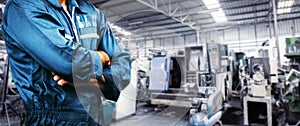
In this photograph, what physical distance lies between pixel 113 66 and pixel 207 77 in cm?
306

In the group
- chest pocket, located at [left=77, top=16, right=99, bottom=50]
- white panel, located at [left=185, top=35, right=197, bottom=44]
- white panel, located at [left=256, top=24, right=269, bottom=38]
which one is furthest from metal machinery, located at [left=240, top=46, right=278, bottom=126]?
white panel, located at [left=185, top=35, right=197, bottom=44]

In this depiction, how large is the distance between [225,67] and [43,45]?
425cm

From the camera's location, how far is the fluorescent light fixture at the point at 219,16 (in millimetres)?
6940

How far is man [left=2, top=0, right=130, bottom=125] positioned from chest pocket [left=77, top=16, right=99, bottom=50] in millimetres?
48

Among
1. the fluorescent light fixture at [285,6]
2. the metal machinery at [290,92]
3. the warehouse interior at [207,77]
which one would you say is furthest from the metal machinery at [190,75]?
the fluorescent light fixture at [285,6]

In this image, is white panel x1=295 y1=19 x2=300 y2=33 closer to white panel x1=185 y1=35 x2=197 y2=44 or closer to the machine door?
white panel x1=185 y1=35 x2=197 y2=44

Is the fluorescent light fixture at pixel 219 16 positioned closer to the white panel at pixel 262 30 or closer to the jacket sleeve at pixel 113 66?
the white panel at pixel 262 30

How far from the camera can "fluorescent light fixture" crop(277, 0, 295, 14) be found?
6.59m

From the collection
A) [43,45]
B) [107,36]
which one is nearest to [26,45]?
[43,45]

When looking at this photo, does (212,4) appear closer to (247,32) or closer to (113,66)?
(247,32)

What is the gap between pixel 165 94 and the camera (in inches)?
176

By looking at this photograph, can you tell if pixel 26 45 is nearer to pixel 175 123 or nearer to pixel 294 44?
pixel 175 123

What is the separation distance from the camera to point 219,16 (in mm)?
7461

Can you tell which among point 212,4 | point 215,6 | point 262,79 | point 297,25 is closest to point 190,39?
point 215,6
